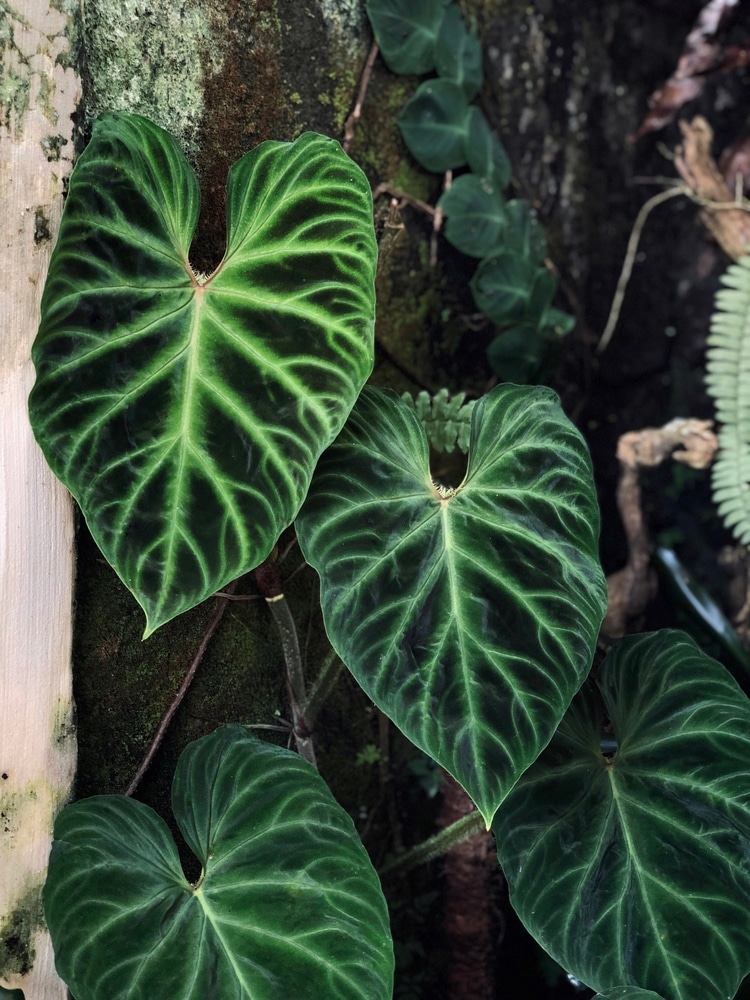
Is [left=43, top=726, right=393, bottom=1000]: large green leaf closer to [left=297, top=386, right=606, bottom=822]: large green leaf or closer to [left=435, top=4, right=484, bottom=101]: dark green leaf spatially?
[left=297, top=386, right=606, bottom=822]: large green leaf

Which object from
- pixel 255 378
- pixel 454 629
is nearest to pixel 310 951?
pixel 454 629

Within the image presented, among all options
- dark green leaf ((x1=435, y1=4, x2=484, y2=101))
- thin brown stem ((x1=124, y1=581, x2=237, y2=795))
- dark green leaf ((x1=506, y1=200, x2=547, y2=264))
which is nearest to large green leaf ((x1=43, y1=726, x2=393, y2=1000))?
thin brown stem ((x1=124, y1=581, x2=237, y2=795))

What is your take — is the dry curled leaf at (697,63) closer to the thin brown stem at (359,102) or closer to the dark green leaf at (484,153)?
the dark green leaf at (484,153)

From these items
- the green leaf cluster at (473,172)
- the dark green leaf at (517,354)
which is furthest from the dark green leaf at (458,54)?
the dark green leaf at (517,354)

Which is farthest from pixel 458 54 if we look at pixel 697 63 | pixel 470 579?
pixel 470 579

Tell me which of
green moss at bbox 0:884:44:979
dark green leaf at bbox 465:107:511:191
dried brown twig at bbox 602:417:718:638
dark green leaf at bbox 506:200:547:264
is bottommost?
green moss at bbox 0:884:44:979

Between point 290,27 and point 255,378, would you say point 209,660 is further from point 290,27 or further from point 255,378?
point 290,27

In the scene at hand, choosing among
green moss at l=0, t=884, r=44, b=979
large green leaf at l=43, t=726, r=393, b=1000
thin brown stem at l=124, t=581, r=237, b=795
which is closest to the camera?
large green leaf at l=43, t=726, r=393, b=1000
